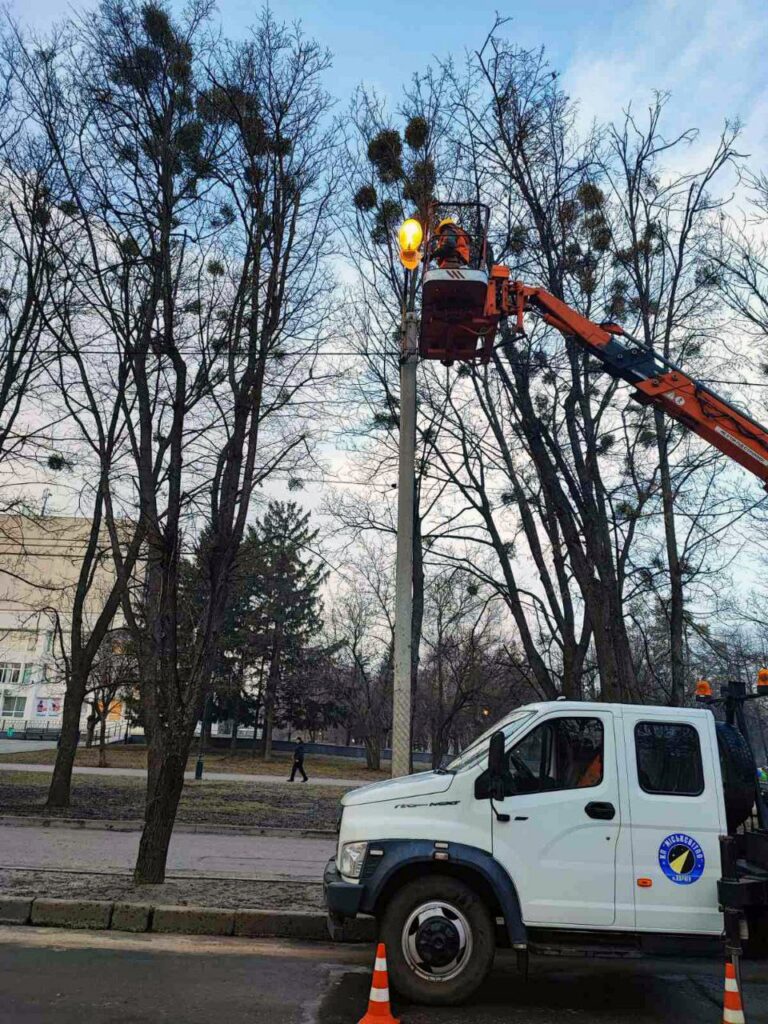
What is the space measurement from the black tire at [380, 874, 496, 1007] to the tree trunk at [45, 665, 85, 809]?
1489cm

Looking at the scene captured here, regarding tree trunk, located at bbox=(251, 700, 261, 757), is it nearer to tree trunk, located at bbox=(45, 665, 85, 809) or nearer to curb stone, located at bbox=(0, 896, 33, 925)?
tree trunk, located at bbox=(45, 665, 85, 809)

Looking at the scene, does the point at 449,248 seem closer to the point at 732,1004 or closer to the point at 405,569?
the point at 405,569

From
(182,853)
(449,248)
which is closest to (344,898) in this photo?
(449,248)

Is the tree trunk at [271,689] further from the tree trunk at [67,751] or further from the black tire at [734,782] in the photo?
the black tire at [734,782]

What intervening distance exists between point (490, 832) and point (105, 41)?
10.7m

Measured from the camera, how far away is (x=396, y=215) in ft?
49.4

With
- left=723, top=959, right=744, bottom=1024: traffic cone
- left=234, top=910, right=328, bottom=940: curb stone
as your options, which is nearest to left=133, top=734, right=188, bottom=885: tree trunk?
left=234, top=910, right=328, bottom=940: curb stone

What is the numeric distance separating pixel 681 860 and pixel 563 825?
91 centimetres

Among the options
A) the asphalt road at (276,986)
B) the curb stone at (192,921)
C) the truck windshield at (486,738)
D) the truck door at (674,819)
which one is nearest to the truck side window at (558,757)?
the truck windshield at (486,738)

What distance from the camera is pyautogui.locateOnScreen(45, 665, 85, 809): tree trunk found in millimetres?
18422

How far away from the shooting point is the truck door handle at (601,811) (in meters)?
5.82

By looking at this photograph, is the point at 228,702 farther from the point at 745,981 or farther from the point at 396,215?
the point at 745,981

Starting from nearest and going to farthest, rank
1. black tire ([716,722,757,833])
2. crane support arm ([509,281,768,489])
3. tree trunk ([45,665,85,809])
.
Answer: black tire ([716,722,757,833])
crane support arm ([509,281,768,489])
tree trunk ([45,665,85,809])

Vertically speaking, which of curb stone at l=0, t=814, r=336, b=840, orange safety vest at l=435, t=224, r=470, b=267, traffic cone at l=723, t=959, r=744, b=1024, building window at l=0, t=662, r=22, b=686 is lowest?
curb stone at l=0, t=814, r=336, b=840
